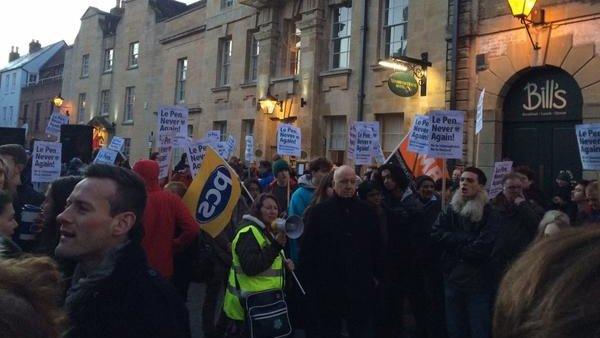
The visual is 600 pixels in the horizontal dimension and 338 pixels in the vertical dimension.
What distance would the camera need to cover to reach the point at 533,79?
1281 cm

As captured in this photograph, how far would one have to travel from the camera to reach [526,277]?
1.02 meters

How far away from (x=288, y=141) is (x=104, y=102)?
23.0 m

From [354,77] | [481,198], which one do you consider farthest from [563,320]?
[354,77]

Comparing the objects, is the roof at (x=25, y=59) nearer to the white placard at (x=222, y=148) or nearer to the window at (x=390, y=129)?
the window at (x=390, y=129)

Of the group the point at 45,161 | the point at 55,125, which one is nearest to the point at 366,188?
the point at 45,161

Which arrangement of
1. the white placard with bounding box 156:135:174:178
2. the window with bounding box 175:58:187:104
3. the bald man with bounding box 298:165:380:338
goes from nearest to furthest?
the bald man with bounding box 298:165:380:338, the white placard with bounding box 156:135:174:178, the window with bounding box 175:58:187:104

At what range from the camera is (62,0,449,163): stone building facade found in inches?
632

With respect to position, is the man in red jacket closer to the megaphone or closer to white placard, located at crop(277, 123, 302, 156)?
the megaphone

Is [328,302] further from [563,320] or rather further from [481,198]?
[563,320]

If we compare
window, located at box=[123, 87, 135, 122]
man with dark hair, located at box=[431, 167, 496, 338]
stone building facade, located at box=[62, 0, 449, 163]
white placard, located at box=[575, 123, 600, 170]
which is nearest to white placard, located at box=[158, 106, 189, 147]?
man with dark hair, located at box=[431, 167, 496, 338]

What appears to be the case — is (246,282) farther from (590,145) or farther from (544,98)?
(544,98)

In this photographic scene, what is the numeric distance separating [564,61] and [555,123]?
4.18 feet

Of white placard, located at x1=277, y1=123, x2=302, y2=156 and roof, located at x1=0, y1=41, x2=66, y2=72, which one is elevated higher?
roof, located at x1=0, y1=41, x2=66, y2=72

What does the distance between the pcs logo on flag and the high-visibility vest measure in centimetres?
138
